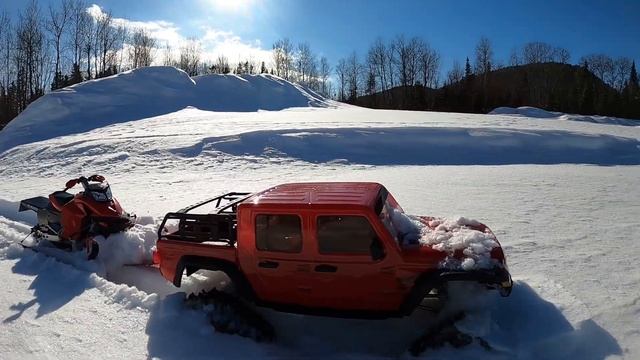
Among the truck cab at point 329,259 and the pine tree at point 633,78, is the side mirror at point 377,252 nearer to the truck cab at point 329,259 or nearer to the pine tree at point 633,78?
the truck cab at point 329,259

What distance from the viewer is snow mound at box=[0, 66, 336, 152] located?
23672 mm

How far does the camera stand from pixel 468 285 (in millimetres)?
4094

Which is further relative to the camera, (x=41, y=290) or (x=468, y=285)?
(x=41, y=290)

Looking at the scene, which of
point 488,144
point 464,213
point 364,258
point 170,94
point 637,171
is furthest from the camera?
point 170,94

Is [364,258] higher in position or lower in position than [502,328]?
higher

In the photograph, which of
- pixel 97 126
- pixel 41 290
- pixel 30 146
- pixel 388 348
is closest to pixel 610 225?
pixel 388 348

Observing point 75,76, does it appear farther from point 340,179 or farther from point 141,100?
point 340,179

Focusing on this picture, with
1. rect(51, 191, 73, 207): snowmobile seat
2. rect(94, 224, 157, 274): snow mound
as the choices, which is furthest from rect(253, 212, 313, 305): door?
rect(51, 191, 73, 207): snowmobile seat

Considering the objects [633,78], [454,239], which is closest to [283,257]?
[454,239]

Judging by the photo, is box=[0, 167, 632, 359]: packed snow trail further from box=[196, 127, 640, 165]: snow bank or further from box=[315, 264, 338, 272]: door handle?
box=[196, 127, 640, 165]: snow bank

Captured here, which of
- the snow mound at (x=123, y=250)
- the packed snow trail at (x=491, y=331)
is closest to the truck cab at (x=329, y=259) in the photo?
the packed snow trail at (x=491, y=331)

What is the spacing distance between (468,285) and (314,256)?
57.2 inches

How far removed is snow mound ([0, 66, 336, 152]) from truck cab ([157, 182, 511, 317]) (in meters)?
21.6

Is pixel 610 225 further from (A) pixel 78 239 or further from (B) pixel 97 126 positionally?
(B) pixel 97 126
